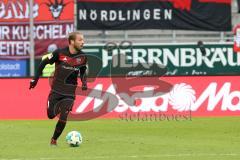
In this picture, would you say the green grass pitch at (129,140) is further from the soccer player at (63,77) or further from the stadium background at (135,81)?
the soccer player at (63,77)

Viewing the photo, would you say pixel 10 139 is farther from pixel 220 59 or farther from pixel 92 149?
pixel 220 59

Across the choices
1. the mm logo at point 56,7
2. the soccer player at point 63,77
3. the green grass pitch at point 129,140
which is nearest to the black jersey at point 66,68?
the soccer player at point 63,77

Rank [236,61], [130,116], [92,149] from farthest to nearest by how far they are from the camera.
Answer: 1. [236,61]
2. [130,116]
3. [92,149]

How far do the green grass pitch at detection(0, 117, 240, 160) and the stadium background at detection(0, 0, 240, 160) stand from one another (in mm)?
19

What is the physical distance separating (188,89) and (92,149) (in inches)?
349

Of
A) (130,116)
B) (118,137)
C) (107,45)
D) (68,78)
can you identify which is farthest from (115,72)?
(68,78)

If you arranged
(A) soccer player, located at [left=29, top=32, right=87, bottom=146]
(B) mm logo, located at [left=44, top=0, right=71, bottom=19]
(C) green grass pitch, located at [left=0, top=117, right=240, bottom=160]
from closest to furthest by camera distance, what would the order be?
(C) green grass pitch, located at [left=0, top=117, right=240, bottom=160] < (A) soccer player, located at [left=29, top=32, right=87, bottom=146] < (B) mm logo, located at [left=44, top=0, right=71, bottom=19]

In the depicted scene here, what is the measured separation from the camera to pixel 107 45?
92.8 ft

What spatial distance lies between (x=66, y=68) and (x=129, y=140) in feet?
7.86

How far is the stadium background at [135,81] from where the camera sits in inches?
542

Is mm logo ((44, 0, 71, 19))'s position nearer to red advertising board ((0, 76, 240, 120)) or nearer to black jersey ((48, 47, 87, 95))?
red advertising board ((0, 76, 240, 120))

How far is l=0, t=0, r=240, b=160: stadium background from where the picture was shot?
13773 mm

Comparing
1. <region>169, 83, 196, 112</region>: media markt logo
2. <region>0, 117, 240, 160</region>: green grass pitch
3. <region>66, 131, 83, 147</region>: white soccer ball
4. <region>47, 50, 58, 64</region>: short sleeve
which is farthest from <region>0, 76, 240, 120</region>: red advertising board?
<region>47, 50, 58, 64</region>: short sleeve

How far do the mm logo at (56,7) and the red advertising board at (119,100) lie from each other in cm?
691
